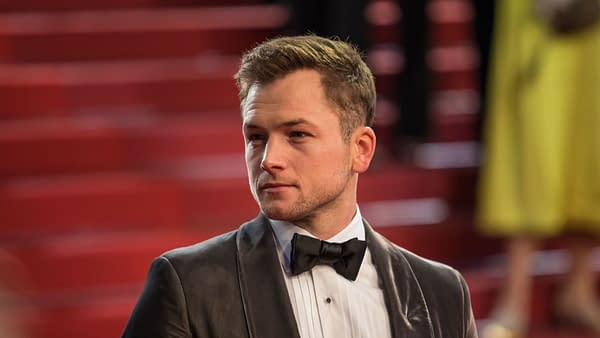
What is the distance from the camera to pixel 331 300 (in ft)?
6.32

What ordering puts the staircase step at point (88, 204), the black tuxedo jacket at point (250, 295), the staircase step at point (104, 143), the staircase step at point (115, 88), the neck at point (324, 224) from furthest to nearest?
the staircase step at point (115, 88), the staircase step at point (104, 143), the staircase step at point (88, 204), the neck at point (324, 224), the black tuxedo jacket at point (250, 295)

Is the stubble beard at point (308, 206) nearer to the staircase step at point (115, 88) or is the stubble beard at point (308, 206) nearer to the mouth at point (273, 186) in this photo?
the mouth at point (273, 186)

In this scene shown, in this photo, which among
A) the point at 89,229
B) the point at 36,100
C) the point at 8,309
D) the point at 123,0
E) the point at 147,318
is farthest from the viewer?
the point at 123,0

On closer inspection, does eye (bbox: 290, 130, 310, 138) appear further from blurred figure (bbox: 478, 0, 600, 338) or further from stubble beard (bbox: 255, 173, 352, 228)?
blurred figure (bbox: 478, 0, 600, 338)

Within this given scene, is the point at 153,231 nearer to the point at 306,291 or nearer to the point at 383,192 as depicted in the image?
the point at 383,192

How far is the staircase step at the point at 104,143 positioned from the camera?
15.8ft

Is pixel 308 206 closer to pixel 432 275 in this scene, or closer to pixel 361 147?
pixel 361 147

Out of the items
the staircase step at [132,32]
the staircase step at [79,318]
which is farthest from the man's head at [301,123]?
the staircase step at [132,32]

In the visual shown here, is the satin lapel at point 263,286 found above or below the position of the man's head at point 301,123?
below

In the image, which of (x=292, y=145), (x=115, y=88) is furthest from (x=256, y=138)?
(x=115, y=88)

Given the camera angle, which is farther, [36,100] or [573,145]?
[36,100]

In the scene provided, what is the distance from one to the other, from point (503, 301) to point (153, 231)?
4.37ft

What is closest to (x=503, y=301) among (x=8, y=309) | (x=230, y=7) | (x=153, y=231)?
(x=153, y=231)

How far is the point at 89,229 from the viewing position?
15.2ft
